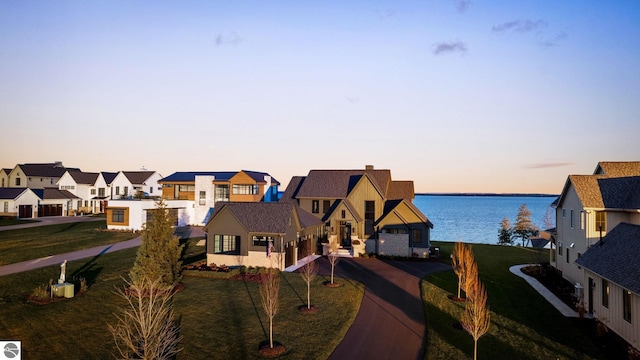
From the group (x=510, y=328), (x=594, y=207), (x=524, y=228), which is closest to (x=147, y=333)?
(x=510, y=328)

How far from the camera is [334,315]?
889 inches

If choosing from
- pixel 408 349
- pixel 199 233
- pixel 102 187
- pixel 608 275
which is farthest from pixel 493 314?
pixel 102 187

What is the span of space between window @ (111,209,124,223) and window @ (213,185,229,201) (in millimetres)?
14504

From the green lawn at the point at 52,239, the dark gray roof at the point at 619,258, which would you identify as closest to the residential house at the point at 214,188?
the green lawn at the point at 52,239

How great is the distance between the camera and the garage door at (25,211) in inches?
2561

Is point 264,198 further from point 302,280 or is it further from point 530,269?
point 530,269

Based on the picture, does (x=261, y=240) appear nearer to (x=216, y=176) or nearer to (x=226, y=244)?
(x=226, y=244)

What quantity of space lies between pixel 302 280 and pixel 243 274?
5.36 m

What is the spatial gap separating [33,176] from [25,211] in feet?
80.0

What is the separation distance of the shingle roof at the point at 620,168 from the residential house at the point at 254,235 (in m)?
26.3

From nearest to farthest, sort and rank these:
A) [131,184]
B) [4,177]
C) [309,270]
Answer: [309,270] → [131,184] → [4,177]

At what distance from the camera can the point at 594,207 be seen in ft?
89.6

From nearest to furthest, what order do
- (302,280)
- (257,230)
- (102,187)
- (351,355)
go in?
1. (351,355)
2. (302,280)
3. (257,230)
4. (102,187)

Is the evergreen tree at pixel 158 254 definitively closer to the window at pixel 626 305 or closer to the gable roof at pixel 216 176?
the window at pixel 626 305
